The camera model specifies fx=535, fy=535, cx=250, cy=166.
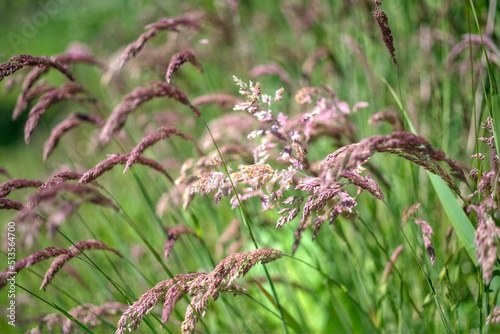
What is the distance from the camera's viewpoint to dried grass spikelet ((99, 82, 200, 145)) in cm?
138

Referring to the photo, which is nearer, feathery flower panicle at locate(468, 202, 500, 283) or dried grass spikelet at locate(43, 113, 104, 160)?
feathery flower panicle at locate(468, 202, 500, 283)

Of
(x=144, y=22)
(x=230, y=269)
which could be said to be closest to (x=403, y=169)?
(x=230, y=269)

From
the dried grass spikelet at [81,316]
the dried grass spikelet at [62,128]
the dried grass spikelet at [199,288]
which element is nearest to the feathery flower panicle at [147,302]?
the dried grass spikelet at [199,288]

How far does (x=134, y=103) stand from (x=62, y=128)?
0.29 meters

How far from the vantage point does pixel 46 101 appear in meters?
1.57

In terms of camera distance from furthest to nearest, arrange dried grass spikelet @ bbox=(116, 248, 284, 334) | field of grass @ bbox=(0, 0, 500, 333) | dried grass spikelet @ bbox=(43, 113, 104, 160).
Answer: dried grass spikelet @ bbox=(43, 113, 104, 160), field of grass @ bbox=(0, 0, 500, 333), dried grass spikelet @ bbox=(116, 248, 284, 334)

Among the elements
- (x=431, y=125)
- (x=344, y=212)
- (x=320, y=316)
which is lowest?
(x=320, y=316)

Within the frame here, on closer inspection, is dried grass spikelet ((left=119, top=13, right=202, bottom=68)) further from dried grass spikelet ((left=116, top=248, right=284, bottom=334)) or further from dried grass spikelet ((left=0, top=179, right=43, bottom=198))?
dried grass spikelet ((left=116, top=248, right=284, bottom=334))

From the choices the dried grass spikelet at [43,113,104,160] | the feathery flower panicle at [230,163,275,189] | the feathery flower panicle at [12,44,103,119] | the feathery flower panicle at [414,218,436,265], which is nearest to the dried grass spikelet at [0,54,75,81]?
the feathery flower panicle at [12,44,103,119]

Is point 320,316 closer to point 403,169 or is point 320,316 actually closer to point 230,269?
point 403,169

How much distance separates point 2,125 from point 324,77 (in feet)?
19.0

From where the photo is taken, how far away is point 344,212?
3.91ft

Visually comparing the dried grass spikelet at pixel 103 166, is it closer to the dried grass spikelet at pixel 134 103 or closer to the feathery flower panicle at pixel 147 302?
the dried grass spikelet at pixel 134 103

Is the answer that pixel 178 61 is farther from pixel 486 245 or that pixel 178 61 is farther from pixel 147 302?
pixel 486 245
